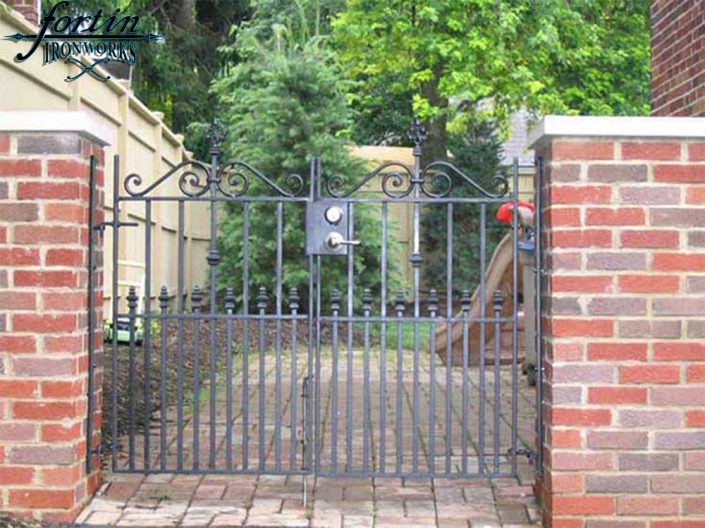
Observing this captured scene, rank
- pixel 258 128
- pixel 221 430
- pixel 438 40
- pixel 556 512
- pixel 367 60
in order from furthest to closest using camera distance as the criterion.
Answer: pixel 367 60 < pixel 438 40 < pixel 258 128 < pixel 221 430 < pixel 556 512

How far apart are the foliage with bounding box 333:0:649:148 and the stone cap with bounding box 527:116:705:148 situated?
12.4 meters

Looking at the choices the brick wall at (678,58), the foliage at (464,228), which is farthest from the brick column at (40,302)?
the foliage at (464,228)

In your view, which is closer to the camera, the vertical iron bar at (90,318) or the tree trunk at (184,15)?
the vertical iron bar at (90,318)

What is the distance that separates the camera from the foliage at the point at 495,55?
17.3 metres

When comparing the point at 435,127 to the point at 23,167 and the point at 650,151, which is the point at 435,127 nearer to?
the point at 650,151

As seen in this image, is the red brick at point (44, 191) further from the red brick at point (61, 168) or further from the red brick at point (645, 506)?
the red brick at point (645, 506)

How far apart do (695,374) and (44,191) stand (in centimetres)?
290

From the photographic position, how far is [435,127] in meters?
19.0

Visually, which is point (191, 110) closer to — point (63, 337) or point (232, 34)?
point (232, 34)

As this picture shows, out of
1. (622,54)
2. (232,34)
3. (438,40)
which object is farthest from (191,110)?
(622,54)

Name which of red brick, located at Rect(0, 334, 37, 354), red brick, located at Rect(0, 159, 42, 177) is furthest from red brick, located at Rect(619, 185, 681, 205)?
red brick, located at Rect(0, 334, 37, 354)

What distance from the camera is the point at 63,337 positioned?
473 centimetres

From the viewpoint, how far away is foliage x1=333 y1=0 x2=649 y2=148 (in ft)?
56.9

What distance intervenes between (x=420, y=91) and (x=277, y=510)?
15382 mm
